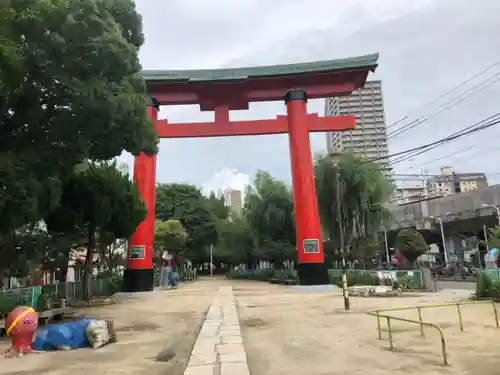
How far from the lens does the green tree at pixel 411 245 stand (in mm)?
19125

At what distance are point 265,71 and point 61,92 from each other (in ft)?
48.2

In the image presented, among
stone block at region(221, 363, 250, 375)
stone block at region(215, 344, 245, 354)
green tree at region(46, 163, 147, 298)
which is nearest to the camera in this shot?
stone block at region(221, 363, 250, 375)

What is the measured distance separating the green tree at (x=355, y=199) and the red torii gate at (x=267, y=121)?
4.52 metres

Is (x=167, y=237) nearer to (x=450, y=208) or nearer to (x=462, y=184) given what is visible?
(x=450, y=208)

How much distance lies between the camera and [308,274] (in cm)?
2172

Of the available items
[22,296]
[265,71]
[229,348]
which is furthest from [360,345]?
[265,71]

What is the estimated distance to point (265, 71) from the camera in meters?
22.9

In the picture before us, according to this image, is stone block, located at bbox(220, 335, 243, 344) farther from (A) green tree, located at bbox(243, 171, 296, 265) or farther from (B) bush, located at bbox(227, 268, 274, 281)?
(B) bush, located at bbox(227, 268, 274, 281)

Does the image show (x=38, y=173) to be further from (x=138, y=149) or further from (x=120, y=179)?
(x=120, y=179)

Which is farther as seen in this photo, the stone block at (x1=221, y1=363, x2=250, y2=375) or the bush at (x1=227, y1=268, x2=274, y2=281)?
the bush at (x1=227, y1=268, x2=274, y2=281)

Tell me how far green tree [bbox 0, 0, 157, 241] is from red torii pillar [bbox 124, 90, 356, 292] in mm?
10812

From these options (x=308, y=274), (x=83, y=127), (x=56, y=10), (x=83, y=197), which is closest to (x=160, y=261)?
(x=308, y=274)

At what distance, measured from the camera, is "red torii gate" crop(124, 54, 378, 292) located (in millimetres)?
22078

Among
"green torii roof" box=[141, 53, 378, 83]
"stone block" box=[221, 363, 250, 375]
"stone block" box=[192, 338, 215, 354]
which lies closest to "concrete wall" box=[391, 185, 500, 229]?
"green torii roof" box=[141, 53, 378, 83]
